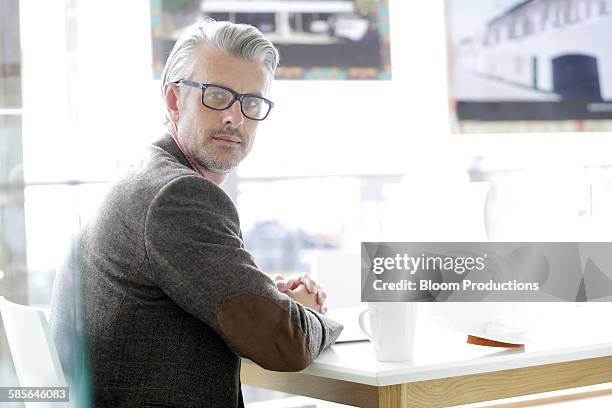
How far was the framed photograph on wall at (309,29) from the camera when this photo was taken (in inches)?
111

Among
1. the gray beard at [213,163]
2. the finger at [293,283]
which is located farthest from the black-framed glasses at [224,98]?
the finger at [293,283]

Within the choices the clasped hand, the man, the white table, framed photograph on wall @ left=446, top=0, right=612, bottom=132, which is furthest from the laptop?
framed photograph on wall @ left=446, top=0, right=612, bottom=132

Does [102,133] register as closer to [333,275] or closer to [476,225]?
[333,275]

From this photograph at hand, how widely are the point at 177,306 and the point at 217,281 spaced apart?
125 millimetres

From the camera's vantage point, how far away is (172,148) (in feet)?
5.48

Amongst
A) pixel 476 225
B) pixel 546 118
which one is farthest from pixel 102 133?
pixel 546 118

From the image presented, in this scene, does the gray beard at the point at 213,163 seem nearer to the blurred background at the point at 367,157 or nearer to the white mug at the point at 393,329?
the blurred background at the point at 367,157

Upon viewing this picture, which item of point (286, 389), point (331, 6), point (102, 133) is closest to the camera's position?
point (286, 389)

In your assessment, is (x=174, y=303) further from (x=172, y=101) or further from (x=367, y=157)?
(x=367, y=157)

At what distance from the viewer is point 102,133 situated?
263cm

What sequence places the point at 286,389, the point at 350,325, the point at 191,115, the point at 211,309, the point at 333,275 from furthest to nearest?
the point at 333,275 < the point at 350,325 < the point at 191,115 < the point at 286,389 < the point at 211,309

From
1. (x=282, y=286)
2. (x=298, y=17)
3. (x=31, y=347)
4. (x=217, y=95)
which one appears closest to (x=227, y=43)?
(x=217, y=95)

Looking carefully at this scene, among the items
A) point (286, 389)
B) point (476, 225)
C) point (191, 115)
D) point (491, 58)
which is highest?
point (491, 58)

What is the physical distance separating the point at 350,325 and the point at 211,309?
1.80ft
